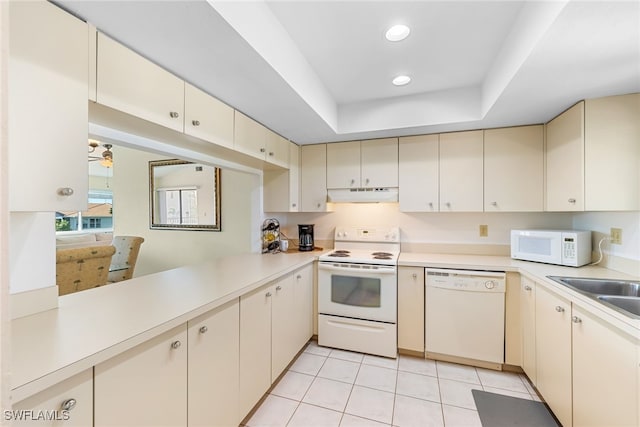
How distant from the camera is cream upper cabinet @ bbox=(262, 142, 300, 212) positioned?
9.47ft

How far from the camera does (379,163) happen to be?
2.78 m

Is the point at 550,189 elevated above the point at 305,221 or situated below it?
above

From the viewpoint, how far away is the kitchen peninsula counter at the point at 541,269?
1185 mm

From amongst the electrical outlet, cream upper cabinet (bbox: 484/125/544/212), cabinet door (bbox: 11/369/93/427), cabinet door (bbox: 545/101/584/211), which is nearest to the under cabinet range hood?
cream upper cabinet (bbox: 484/125/544/212)

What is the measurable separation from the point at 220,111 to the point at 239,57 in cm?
54

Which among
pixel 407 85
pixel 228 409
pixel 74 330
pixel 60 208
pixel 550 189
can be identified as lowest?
pixel 228 409

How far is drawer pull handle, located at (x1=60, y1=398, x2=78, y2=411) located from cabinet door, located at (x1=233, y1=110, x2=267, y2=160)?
157 cm

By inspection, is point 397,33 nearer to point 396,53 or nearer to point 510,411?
point 396,53

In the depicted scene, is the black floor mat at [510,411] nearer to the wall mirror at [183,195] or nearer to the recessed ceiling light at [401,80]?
the recessed ceiling light at [401,80]

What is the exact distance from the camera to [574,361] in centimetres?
147

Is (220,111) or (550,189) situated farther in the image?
(550,189)

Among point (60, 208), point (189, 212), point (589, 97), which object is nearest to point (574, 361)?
point (589, 97)

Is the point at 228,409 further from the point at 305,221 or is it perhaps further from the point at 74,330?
the point at 305,221

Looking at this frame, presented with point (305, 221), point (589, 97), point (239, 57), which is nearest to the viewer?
point (239, 57)
